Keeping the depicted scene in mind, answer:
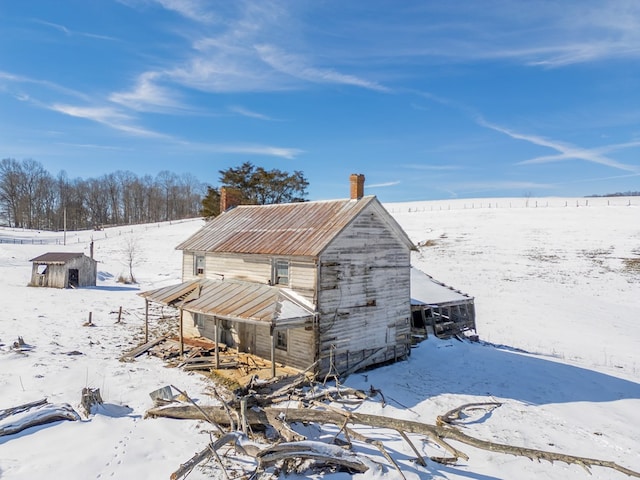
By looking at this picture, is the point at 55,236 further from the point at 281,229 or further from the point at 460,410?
the point at 460,410

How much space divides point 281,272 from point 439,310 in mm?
11819

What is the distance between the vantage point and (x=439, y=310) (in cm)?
2416

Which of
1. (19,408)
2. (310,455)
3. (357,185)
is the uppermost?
(357,185)

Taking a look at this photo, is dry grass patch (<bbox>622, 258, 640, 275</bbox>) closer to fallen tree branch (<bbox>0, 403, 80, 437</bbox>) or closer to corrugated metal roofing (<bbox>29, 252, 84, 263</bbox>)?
fallen tree branch (<bbox>0, 403, 80, 437</bbox>)

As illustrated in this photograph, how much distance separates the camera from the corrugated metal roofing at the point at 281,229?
1666cm

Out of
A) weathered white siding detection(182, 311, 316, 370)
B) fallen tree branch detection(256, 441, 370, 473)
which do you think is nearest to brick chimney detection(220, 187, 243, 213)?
weathered white siding detection(182, 311, 316, 370)

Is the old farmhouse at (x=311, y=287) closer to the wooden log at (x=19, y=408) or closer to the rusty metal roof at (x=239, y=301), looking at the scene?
the rusty metal roof at (x=239, y=301)

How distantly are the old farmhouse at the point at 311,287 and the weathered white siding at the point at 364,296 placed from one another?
42mm

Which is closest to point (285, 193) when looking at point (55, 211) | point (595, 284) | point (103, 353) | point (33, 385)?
point (595, 284)

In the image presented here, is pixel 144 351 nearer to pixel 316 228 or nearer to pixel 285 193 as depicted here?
pixel 316 228

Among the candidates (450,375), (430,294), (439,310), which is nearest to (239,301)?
(450,375)

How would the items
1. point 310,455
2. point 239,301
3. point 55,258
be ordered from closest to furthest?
point 310,455, point 239,301, point 55,258

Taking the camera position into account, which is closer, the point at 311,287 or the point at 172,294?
the point at 311,287

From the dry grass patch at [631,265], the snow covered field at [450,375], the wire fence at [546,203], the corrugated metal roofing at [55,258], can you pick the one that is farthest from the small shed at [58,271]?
the wire fence at [546,203]
